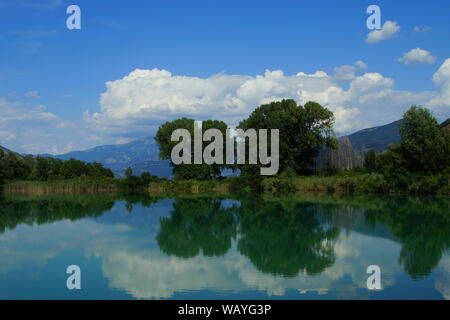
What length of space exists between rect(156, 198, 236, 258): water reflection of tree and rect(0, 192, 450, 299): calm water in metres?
0.03

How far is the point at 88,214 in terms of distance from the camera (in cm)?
2164

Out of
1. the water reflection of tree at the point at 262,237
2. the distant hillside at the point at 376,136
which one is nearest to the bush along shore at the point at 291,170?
the water reflection of tree at the point at 262,237

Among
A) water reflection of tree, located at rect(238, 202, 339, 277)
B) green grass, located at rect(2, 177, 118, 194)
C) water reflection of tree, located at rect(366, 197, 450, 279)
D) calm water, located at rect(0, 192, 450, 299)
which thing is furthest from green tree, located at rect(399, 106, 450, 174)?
green grass, located at rect(2, 177, 118, 194)

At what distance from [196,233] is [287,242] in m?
3.36

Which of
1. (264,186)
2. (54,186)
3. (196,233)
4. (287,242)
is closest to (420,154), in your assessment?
(264,186)

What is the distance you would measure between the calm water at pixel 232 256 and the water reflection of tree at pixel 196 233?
1.3 inches

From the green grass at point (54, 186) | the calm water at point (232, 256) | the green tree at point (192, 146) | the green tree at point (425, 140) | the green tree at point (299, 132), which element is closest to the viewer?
the calm water at point (232, 256)

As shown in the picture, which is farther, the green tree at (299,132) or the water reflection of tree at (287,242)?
the green tree at (299,132)

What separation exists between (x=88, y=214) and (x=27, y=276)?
13.4 m

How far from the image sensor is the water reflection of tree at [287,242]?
9.32 metres

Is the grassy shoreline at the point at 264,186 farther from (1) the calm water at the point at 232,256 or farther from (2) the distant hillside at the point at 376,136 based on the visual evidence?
(2) the distant hillside at the point at 376,136

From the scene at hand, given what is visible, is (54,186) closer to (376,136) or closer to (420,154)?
(420,154)
